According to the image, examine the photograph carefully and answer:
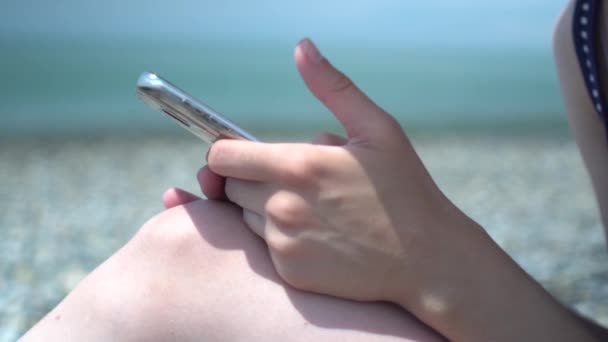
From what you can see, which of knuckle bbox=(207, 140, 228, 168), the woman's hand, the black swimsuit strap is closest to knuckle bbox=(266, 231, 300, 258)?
the woman's hand

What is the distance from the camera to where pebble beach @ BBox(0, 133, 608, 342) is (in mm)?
3238

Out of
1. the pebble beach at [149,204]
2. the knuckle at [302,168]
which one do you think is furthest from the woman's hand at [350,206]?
the pebble beach at [149,204]

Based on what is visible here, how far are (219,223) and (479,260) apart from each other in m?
0.41

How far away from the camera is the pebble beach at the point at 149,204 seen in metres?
3.24

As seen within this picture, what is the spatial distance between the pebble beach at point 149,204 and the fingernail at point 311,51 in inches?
79.0

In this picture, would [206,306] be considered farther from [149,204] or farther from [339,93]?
[149,204]

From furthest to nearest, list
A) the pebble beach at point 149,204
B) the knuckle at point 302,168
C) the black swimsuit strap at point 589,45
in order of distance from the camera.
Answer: the pebble beach at point 149,204
the black swimsuit strap at point 589,45
the knuckle at point 302,168

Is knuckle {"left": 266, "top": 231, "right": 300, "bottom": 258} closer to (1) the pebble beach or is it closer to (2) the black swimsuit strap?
(2) the black swimsuit strap

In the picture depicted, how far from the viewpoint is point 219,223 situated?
106 cm

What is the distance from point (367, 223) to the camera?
96 centimetres

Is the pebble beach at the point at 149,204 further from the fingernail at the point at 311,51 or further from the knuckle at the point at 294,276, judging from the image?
the fingernail at the point at 311,51

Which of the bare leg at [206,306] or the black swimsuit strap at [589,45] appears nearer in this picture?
the bare leg at [206,306]

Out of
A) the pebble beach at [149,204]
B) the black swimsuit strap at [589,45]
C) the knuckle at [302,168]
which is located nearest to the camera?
the knuckle at [302,168]

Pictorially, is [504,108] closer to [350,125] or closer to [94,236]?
[94,236]
